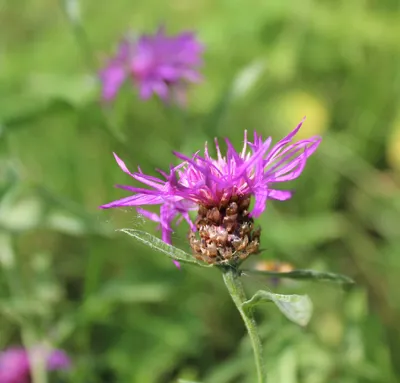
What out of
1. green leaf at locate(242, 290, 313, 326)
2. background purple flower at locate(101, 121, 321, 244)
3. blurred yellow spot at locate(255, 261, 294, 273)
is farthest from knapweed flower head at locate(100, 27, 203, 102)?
green leaf at locate(242, 290, 313, 326)

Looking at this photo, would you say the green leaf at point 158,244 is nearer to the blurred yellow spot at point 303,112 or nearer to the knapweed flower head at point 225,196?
the knapweed flower head at point 225,196

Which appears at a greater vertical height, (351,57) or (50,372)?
(351,57)

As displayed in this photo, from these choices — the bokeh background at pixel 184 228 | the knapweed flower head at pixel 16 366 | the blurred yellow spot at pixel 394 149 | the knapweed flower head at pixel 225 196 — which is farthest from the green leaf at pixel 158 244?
the blurred yellow spot at pixel 394 149

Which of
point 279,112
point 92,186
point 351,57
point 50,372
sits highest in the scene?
point 351,57

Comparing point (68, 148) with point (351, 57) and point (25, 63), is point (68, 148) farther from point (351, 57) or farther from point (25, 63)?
point (351, 57)

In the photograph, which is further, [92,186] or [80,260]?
[92,186]

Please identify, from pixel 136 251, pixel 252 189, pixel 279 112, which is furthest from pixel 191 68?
pixel 252 189

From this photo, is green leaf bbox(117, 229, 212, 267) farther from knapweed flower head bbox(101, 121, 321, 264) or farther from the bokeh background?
the bokeh background
